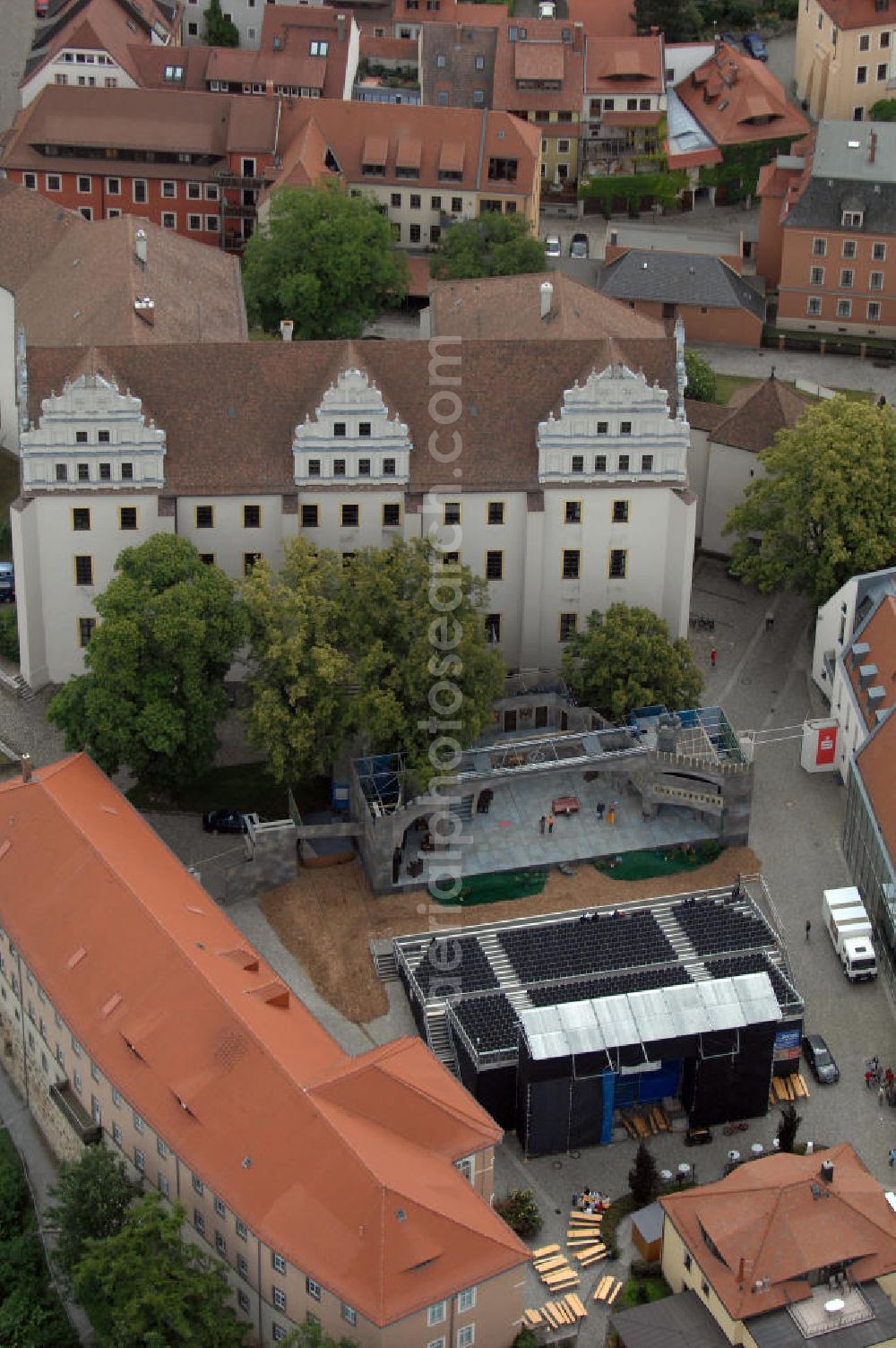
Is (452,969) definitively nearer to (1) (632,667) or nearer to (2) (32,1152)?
(1) (632,667)

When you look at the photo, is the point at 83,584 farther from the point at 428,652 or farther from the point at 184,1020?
the point at 184,1020

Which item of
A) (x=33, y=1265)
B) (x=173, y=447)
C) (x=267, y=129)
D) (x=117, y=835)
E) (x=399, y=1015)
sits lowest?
(x=33, y=1265)

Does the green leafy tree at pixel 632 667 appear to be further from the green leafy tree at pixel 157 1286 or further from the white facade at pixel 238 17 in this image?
the white facade at pixel 238 17

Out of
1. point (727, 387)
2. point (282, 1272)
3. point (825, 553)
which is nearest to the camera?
point (282, 1272)

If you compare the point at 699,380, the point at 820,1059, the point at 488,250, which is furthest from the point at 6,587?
the point at 820,1059

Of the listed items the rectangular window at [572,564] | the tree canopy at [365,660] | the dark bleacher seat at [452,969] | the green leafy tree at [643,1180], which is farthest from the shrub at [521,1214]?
the rectangular window at [572,564]

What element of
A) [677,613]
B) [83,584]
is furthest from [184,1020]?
[677,613]
